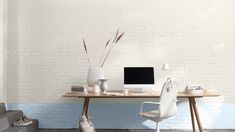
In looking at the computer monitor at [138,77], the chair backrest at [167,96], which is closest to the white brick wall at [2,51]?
the computer monitor at [138,77]

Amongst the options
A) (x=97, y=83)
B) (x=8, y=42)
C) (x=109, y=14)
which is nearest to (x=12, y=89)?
(x=8, y=42)

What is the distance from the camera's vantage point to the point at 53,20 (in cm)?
571

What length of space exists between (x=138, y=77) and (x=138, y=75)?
0.11 feet

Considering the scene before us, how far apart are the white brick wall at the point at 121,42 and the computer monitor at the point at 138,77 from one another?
29 cm

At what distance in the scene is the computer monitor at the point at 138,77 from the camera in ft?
17.5

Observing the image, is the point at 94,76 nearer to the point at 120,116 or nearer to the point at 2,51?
the point at 120,116

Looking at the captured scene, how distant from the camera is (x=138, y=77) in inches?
211

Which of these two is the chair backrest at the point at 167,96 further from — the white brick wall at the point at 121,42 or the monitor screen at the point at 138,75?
the white brick wall at the point at 121,42

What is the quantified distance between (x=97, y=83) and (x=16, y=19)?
1887 mm

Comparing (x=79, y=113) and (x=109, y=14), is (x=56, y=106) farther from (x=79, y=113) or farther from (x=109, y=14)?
(x=109, y=14)

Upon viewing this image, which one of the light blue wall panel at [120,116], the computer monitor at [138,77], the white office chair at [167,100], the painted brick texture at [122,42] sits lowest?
the light blue wall panel at [120,116]

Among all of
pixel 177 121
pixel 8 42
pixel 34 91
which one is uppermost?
pixel 8 42

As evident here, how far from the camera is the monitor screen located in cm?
536

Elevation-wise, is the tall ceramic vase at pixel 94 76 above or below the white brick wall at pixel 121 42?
below
